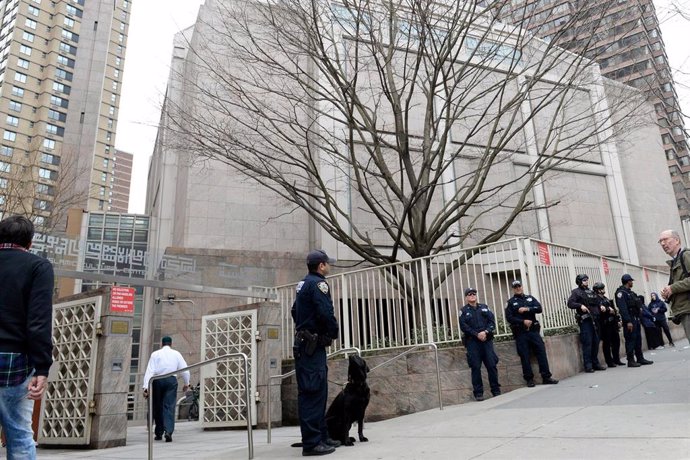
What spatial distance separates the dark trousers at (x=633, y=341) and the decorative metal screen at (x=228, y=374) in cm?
736

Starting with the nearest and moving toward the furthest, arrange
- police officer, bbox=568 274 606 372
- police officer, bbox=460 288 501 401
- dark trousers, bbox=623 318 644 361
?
police officer, bbox=460 288 501 401 → police officer, bbox=568 274 606 372 → dark trousers, bbox=623 318 644 361

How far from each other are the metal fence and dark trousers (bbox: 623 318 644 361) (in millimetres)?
1018

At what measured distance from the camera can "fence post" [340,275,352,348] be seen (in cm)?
986

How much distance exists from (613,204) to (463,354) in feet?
72.8

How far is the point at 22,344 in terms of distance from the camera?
3088mm

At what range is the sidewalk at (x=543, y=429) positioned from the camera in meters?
3.92

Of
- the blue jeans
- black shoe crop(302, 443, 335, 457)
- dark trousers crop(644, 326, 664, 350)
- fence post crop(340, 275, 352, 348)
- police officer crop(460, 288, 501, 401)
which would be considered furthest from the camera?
dark trousers crop(644, 326, 664, 350)

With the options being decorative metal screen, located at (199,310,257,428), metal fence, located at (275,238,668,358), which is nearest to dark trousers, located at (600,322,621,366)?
metal fence, located at (275,238,668,358)

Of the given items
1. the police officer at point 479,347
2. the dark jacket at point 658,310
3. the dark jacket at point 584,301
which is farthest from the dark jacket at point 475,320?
the dark jacket at point 658,310

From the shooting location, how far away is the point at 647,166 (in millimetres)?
30438

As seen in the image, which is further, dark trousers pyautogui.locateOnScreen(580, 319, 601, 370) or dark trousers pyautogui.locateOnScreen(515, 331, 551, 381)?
dark trousers pyautogui.locateOnScreen(580, 319, 601, 370)

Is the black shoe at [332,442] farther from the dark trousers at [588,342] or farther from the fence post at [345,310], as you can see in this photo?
the dark trousers at [588,342]

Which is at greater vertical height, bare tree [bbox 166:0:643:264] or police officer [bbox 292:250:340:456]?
bare tree [bbox 166:0:643:264]

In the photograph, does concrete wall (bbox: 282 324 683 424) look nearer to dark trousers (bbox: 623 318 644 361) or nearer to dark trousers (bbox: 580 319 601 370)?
dark trousers (bbox: 580 319 601 370)
